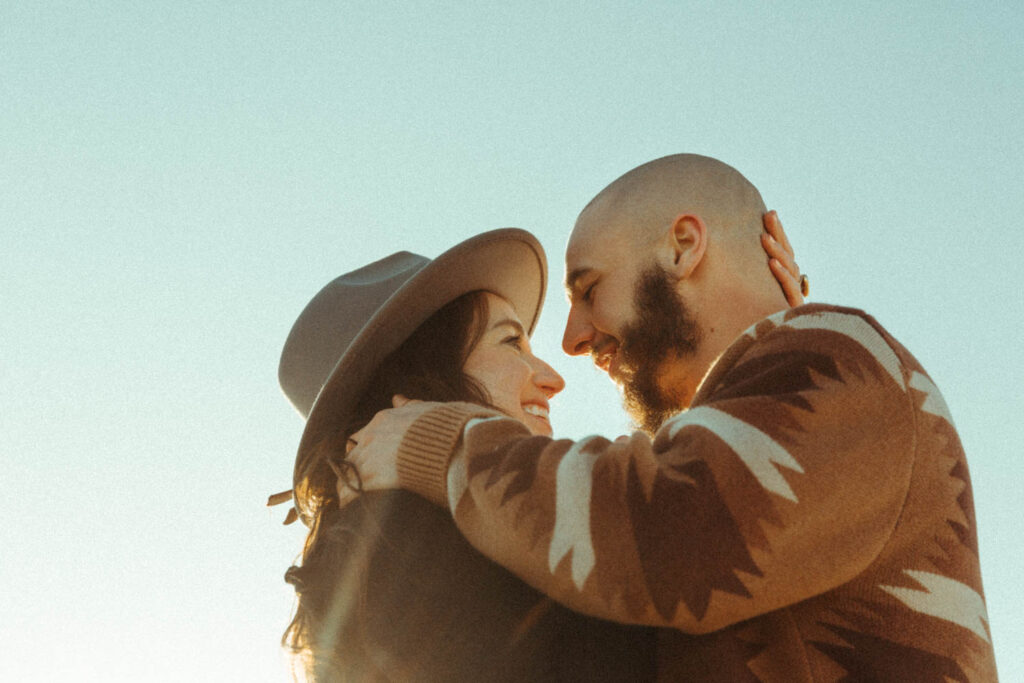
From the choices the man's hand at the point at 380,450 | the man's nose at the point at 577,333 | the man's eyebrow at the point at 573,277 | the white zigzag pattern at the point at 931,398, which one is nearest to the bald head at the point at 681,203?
the man's eyebrow at the point at 573,277

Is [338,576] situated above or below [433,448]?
below

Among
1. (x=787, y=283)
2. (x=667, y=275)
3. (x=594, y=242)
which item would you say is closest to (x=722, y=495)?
(x=667, y=275)

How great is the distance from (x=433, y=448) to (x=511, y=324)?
43.4 inches

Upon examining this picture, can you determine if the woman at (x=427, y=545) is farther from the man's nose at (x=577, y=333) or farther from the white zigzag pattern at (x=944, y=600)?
the white zigzag pattern at (x=944, y=600)

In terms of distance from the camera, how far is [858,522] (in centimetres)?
181

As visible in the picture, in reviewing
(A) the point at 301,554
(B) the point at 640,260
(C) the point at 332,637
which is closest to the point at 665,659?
(C) the point at 332,637

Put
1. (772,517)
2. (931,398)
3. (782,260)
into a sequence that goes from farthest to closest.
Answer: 1. (782,260)
2. (931,398)
3. (772,517)

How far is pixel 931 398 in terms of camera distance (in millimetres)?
2125

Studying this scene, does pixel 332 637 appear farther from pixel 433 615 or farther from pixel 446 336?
pixel 446 336

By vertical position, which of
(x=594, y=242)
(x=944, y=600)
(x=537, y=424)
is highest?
(x=594, y=242)

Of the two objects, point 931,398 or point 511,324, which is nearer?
point 931,398

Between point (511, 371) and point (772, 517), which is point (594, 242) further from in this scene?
point (772, 517)

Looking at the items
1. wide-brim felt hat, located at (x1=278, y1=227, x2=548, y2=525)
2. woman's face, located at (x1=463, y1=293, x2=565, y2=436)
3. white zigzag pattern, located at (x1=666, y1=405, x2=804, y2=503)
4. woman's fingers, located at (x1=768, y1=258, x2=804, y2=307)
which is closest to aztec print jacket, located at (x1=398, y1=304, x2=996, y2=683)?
white zigzag pattern, located at (x1=666, y1=405, x2=804, y2=503)

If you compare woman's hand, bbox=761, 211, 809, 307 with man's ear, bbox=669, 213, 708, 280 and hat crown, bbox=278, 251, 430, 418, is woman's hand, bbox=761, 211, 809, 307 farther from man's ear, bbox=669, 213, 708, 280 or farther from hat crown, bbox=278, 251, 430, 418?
hat crown, bbox=278, 251, 430, 418
